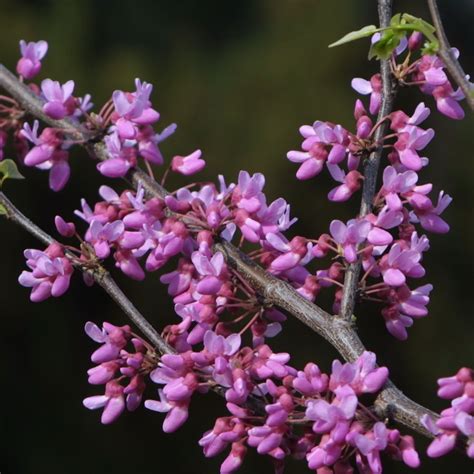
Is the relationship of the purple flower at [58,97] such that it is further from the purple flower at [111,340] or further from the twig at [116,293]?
the purple flower at [111,340]

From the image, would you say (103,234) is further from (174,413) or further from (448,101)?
(448,101)

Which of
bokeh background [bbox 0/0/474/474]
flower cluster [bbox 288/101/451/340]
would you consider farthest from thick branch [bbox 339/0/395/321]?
bokeh background [bbox 0/0/474/474]

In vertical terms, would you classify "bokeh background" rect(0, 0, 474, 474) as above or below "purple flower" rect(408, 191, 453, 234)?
below

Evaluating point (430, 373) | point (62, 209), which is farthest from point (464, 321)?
point (62, 209)

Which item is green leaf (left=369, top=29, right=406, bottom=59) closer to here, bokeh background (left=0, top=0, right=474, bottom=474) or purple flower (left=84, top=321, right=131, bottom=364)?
purple flower (left=84, top=321, right=131, bottom=364)

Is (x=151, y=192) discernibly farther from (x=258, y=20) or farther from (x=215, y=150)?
(x=258, y=20)

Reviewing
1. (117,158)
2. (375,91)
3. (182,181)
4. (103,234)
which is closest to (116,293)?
(103,234)
